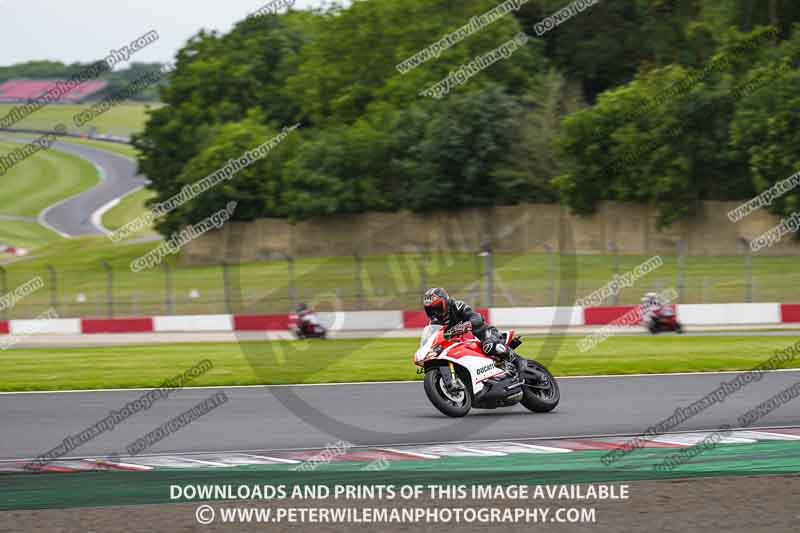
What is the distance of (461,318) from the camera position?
13102 millimetres

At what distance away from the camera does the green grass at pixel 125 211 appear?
8269 centimetres

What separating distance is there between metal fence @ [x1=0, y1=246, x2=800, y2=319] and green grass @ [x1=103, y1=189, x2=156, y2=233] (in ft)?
124

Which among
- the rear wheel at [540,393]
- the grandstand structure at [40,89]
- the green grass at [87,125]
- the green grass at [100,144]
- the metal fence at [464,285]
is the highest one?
the grandstand structure at [40,89]

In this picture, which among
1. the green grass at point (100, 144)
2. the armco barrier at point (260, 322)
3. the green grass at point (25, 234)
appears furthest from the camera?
the green grass at point (100, 144)

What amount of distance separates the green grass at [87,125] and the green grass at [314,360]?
334ft

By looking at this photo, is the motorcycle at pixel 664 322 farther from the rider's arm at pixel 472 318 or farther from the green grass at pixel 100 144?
the green grass at pixel 100 144

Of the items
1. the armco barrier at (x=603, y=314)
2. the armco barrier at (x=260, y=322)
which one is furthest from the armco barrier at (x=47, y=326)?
the armco barrier at (x=603, y=314)

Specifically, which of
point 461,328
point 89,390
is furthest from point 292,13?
point 461,328

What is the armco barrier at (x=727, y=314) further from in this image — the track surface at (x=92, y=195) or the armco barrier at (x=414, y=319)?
the track surface at (x=92, y=195)

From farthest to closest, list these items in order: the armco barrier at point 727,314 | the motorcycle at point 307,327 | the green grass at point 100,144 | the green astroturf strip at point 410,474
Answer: the green grass at point 100,144, the motorcycle at point 307,327, the armco barrier at point 727,314, the green astroturf strip at point 410,474

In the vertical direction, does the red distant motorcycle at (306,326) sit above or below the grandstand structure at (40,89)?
below

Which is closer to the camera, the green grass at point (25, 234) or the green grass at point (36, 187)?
the green grass at point (25, 234)

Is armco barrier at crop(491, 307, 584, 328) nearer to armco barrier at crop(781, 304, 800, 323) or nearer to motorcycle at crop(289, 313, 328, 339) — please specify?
motorcycle at crop(289, 313, 328, 339)

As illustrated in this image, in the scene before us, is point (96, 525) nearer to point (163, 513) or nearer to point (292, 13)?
point (163, 513)
